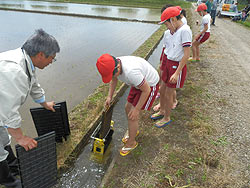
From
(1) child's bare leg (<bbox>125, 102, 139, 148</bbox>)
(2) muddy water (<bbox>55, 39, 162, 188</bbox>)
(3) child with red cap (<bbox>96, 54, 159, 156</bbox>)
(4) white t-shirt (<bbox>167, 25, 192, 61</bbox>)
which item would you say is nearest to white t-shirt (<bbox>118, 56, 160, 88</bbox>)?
(3) child with red cap (<bbox>96, 54, 159, 156</bbox>)

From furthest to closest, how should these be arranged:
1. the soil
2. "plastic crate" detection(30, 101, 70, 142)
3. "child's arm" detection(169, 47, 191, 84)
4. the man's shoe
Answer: "child's arm" detection(169, 47, 191, 84)
"plastic crate" detection(30, 101, 70, 142)
the soil
the man's shoe

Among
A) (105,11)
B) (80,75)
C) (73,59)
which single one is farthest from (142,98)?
(105,11)

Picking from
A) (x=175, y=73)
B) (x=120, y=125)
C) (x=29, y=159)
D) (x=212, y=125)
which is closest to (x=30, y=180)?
(x=29, y=159)

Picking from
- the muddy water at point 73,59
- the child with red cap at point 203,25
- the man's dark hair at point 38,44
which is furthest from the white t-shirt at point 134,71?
the child with red cap at point 203,25

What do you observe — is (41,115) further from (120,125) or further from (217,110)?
(217,110)

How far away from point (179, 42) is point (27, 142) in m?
2.23

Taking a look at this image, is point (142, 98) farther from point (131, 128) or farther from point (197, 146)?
point (197, 146)

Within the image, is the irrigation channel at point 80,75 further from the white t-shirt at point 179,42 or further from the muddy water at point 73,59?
the white t-shirt at point 179,42

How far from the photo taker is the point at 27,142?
5.28 feet

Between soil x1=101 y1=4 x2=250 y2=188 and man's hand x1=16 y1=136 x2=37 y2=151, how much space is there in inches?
40.2

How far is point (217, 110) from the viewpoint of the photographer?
3.51 metres

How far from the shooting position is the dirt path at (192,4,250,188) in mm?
2387

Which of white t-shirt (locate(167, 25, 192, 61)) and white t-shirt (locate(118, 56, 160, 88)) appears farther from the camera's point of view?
white t-shirt (locate(167, 25, 192, 61))

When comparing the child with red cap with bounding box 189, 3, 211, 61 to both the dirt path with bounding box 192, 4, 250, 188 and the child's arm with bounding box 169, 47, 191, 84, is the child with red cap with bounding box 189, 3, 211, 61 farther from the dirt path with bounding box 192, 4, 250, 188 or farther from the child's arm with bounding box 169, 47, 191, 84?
the child's arm with bounding box 169, 47, 191, 84
